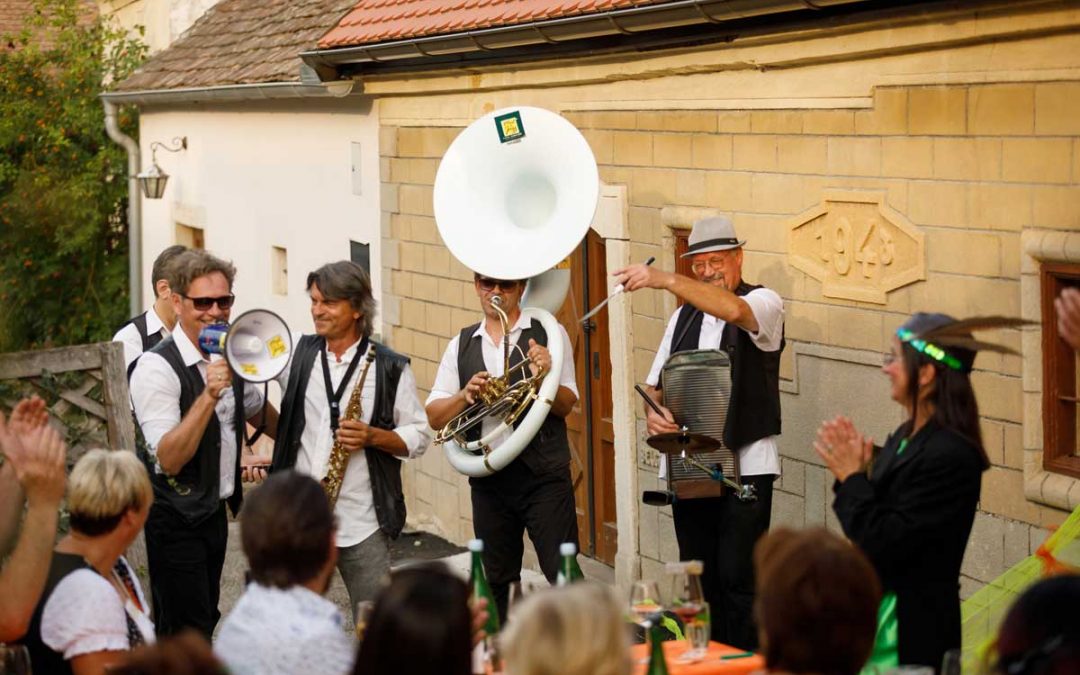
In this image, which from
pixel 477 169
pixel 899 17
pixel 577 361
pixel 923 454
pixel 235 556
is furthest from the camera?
pixel 235 556

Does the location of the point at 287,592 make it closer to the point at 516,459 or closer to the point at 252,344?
the point at 252,344

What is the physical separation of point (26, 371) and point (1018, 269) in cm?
406

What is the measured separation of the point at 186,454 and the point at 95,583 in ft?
6.05

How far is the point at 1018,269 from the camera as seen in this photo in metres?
6.72

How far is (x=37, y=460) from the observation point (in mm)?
4840

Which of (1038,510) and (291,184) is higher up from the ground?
(291,184)

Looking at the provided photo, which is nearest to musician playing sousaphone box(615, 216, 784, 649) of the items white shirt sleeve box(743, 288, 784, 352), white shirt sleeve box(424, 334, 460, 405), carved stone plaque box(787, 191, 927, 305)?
white shirt sleeve box(743, 288, 784, 352)

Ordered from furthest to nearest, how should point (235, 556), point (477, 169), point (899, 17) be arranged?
point (235, 556)
point (477, 169)
point (899, 17)

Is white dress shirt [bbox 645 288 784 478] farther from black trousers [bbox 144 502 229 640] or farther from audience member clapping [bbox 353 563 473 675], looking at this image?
audience member clapping [bbox 353 563 473 675]

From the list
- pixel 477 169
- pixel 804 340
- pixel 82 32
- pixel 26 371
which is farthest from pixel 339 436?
pixel 82 32

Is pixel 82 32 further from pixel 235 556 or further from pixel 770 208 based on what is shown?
pixel 770 208

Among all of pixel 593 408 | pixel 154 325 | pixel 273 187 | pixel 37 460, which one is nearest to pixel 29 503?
pixel 37 460

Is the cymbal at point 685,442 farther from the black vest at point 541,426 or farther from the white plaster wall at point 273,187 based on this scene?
the white plaster wall at point 273,187

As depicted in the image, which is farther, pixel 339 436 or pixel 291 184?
pixel 291 184
